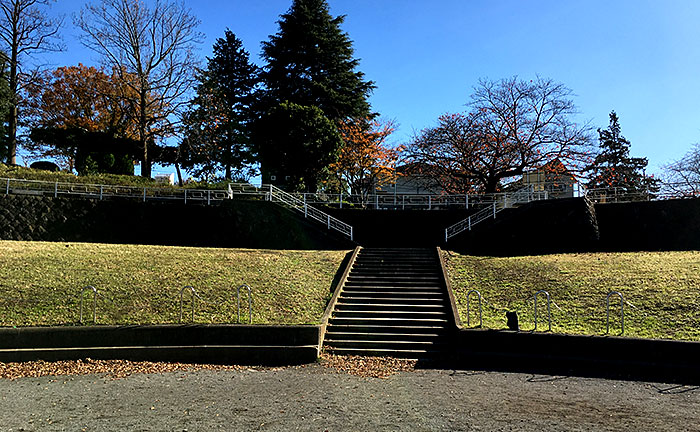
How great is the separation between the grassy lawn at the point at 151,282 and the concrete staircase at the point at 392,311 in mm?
782

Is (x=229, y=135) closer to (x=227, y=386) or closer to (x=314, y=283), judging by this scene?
(x=314, y=283)

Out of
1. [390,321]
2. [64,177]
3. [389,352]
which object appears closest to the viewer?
[389,352]

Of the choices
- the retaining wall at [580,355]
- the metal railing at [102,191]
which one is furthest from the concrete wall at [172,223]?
the retaining wall at [580,355]

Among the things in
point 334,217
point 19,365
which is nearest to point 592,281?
point 334,217

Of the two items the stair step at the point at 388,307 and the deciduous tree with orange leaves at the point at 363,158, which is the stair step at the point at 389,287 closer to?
the stair step at the point at 388,307

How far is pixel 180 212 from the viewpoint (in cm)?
2166

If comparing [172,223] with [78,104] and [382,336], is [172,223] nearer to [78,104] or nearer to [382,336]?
[382,336]

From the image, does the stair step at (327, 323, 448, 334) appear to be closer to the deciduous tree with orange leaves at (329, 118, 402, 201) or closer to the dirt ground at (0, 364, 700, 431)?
the dirt ground at (0, 364, 700, 431)

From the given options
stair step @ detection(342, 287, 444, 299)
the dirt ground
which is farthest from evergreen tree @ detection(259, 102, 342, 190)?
the dirt ground

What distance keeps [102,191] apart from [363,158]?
17.5 m

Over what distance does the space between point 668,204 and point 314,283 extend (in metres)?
15.9

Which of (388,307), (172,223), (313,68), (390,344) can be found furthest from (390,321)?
(313,68)

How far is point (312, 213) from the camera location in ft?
77.3

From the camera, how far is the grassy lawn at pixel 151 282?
11.9 m
